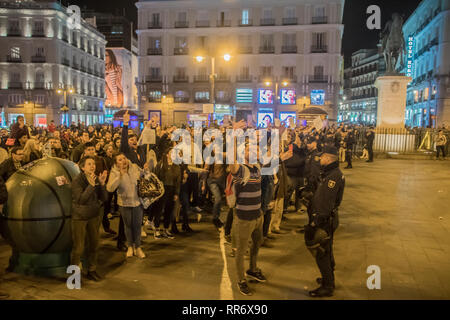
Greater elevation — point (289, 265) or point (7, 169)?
point (7, 169)

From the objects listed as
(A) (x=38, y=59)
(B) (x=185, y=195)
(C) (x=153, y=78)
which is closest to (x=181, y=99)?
(C) (x=153, y=78)

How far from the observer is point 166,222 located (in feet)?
24.5

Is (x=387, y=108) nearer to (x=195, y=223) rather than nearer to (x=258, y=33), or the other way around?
(x=195, y=223)

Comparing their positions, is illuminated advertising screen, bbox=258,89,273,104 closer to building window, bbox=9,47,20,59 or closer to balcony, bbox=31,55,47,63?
balcony, bbox=31,55,47,63

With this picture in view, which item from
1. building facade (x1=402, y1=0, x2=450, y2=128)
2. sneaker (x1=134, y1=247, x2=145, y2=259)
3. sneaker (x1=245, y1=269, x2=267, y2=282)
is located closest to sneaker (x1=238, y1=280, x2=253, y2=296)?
sneaker (x1=245, y1=269, x2=267, y2=282)

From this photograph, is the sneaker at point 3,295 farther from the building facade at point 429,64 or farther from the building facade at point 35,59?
the building facade at point 35,59

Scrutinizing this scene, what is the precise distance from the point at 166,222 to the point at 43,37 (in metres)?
50.5

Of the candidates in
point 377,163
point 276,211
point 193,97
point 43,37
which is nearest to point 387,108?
point 377,163

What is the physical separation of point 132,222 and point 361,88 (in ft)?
340

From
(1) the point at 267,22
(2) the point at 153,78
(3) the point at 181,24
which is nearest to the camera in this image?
(1) the point at 267,22

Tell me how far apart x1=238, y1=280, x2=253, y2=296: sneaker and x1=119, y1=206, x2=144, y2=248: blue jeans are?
6.73ft

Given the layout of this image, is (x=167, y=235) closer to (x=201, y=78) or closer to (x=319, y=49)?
(x=201, y=78)

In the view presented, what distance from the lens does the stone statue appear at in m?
21.6

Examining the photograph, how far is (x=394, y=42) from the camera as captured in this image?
21766mm
